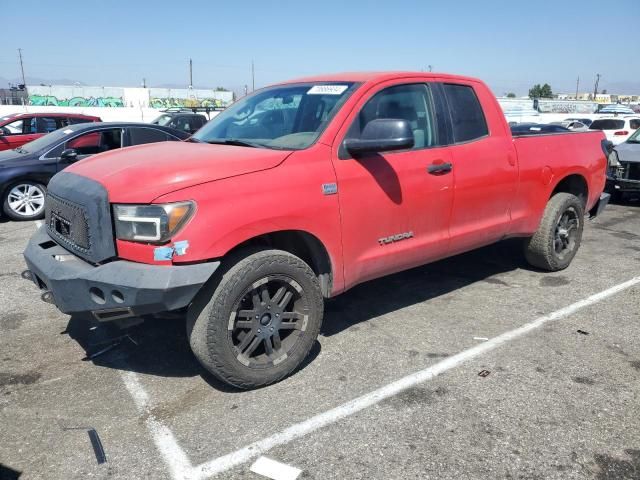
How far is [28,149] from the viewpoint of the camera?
8742 millimetres

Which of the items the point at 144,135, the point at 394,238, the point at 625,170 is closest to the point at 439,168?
the point at 394,238

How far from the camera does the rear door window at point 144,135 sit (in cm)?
880

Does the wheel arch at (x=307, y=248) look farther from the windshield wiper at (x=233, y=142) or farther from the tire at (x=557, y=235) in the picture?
the tire at (x=557, y=235)

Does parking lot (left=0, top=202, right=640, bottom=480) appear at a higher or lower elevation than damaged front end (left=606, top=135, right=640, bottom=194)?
lower

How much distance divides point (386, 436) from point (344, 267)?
1153mm

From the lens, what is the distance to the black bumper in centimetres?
277

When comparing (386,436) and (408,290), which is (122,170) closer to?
(386,436)

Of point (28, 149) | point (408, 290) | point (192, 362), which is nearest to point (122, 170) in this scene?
point (192, 362)

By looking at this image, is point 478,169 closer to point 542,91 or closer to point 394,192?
point 394,192

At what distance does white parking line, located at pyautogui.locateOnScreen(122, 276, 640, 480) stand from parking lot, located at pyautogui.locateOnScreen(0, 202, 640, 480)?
0.01m

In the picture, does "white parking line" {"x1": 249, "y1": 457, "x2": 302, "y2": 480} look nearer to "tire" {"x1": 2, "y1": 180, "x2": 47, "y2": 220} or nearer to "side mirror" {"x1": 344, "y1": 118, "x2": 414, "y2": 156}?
"side mirror" {"x1": 344, "y1": 118, "x2": 414, "y2": 156}

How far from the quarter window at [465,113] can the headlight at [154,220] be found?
2342 mm

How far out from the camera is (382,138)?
3383mm

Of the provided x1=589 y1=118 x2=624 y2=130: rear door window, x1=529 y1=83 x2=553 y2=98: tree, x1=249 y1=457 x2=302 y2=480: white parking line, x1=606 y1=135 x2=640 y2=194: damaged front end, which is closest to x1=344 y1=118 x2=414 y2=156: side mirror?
x1=249 y1=457 x2=302 y2=480: white parking line
